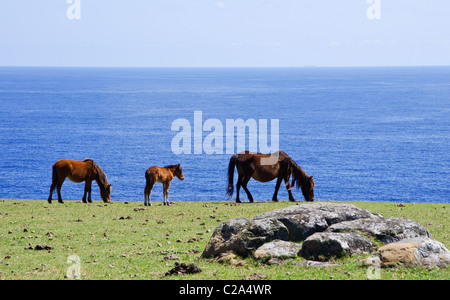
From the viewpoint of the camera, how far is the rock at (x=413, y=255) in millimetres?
12688

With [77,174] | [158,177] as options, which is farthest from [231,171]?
[77,174]

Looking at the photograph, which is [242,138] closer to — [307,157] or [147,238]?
[307,157]

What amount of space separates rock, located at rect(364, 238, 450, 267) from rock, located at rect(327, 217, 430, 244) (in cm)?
108

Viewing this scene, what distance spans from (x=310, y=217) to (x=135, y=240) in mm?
5844

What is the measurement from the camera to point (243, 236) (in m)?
14.4

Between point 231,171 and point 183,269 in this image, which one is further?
point 231,171

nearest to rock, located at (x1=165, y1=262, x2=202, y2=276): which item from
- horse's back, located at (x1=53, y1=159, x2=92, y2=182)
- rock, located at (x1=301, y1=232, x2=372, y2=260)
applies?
rock, located at (x1=301, y1=232, x2=372, y2=260)

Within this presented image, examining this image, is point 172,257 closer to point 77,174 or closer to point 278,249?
point 278,249

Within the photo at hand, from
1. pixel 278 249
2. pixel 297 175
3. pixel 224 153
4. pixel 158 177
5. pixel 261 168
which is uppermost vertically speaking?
pixel 278 249

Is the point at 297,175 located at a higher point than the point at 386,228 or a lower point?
lower

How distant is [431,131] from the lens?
125375mm

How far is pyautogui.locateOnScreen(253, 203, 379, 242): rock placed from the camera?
15.5 m

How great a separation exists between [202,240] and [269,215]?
2648 mm

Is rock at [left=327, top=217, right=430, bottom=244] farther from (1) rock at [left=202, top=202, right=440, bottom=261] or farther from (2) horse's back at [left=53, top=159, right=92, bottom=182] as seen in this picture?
(2) horse's back at [left=53, top=159, right=92, bottom=182]
